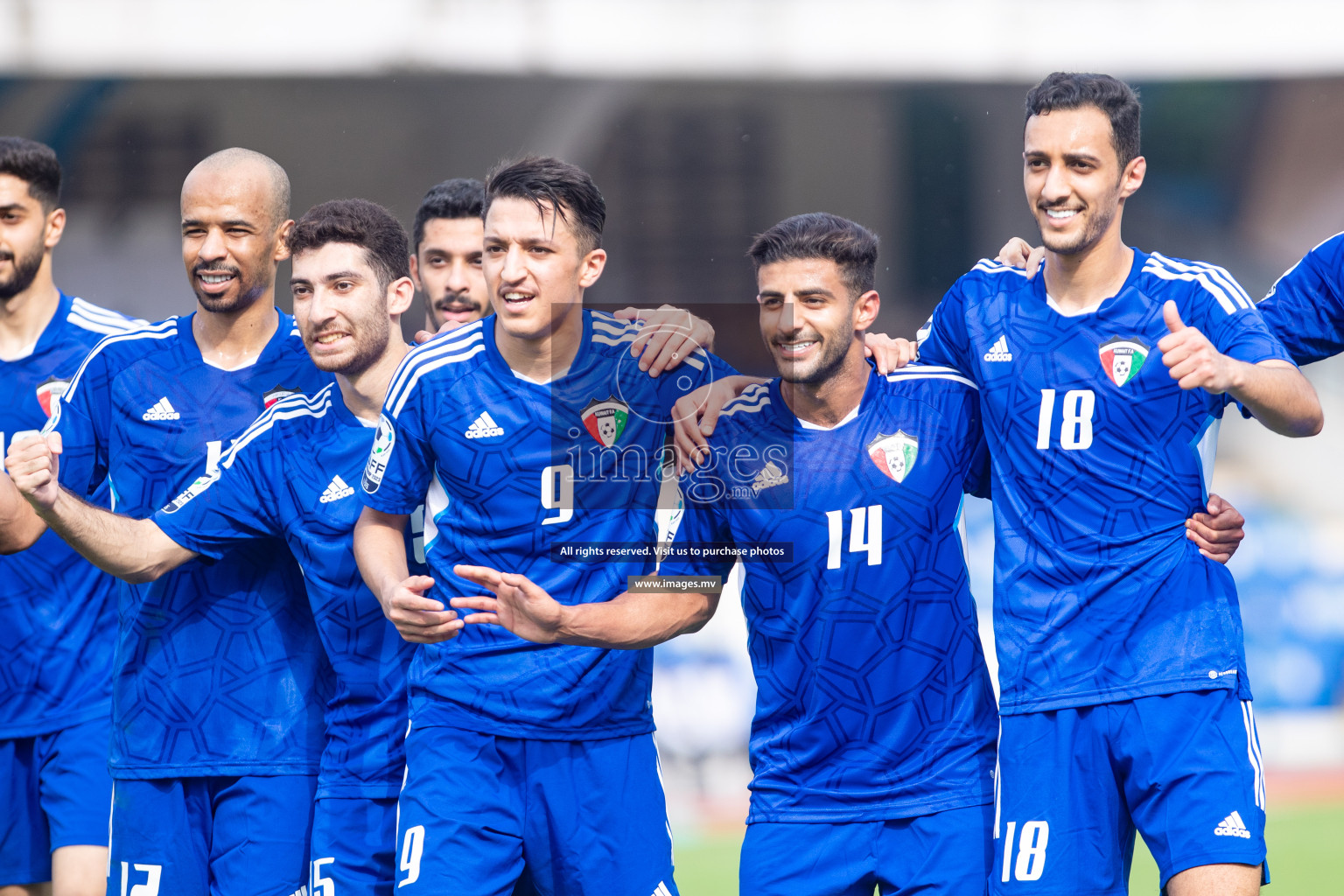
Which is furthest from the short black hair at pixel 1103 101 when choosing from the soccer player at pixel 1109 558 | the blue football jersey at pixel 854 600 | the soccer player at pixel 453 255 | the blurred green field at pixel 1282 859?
the blurred green field at pixel 1282 859

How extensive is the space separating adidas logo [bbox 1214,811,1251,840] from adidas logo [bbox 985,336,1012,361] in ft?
4.15

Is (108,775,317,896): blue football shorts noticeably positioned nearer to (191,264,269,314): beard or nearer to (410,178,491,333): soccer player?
(191,264,269,314): beard

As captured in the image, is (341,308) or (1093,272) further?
(341,308)

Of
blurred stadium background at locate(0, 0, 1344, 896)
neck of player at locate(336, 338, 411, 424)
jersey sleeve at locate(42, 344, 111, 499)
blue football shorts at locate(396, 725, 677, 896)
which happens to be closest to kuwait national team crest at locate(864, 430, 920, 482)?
blue football shorts at locate(396, 725, 677, 896)

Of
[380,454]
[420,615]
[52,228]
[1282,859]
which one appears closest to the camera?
[420,615]

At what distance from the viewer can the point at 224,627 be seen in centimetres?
424

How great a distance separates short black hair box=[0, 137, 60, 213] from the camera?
16.4 ft

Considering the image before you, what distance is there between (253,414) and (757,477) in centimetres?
157

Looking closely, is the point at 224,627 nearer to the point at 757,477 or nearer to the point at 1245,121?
the point at 757,477

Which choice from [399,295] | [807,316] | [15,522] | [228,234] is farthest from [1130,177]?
[15,522]

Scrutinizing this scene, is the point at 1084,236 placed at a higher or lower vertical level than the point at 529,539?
higher

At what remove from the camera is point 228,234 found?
173 inches

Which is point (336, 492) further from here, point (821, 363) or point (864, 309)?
point (864, 309)

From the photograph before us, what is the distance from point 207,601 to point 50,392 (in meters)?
1.14
